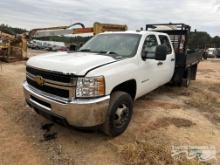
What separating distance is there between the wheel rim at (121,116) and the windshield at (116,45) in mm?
987

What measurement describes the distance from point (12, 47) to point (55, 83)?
13470 millimetres

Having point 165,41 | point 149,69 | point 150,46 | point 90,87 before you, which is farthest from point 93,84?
point 165,41

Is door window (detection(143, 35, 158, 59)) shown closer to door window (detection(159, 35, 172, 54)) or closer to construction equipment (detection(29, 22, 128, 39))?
door window (detection(159, 35, 172, 54))

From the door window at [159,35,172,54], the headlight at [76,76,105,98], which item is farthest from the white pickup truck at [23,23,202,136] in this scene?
the door window at [159,35,172,54]

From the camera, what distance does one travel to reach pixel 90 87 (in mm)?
3672

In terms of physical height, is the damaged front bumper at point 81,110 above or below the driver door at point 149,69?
below

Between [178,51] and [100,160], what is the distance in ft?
17.9

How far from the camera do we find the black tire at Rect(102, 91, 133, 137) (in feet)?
13.3

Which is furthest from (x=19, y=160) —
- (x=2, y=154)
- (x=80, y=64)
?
(x=80, y=64)

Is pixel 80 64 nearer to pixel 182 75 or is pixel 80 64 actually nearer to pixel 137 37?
pixel 137 37

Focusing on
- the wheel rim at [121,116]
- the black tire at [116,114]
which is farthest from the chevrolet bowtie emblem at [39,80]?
the wheel rim at [121,116]

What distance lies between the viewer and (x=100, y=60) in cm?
406

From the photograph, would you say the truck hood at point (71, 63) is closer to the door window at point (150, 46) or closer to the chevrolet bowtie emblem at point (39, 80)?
the chevrolet bowtie emblem at point (39, 80)

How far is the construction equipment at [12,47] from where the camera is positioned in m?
15.5
